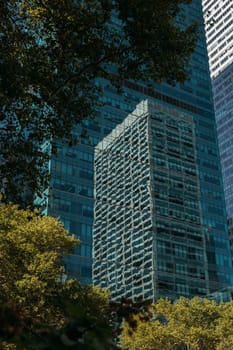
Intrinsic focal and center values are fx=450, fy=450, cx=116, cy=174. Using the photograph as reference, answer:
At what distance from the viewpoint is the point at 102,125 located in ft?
339

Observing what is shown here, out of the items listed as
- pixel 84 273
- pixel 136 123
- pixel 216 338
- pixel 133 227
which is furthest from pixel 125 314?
pixel 136 123

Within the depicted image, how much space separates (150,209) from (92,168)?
15.6 metres

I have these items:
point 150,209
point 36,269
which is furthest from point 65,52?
point 150,209

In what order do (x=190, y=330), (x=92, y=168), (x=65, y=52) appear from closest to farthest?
(x=65, y=52), (x=190, y=330), (x=92, y=168)

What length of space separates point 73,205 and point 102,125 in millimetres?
24392

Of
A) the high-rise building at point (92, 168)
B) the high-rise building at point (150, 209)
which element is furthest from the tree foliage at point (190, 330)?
the high-rise building at point (150, 209)

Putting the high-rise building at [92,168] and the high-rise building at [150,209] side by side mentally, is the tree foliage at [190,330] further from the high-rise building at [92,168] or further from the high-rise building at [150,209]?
the high-rise building at [150,209]

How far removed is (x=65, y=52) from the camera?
14.8 metres

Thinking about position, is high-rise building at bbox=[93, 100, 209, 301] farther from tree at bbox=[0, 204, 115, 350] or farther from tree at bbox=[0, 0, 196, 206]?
tree at bbox=[0, 0, 196, 206]

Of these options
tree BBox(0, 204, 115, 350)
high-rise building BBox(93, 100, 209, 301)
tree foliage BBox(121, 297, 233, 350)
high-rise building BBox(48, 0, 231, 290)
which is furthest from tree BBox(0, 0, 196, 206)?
high-rise building BBox(93, 100, 209, 301)

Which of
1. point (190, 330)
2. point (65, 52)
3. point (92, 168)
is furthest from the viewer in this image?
point (92, 168)

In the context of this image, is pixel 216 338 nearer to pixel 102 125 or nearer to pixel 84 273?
pixel 84 273

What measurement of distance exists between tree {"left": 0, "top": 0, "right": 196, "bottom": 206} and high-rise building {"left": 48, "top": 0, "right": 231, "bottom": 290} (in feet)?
174

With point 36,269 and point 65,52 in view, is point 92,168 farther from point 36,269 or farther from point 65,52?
point 65,52
